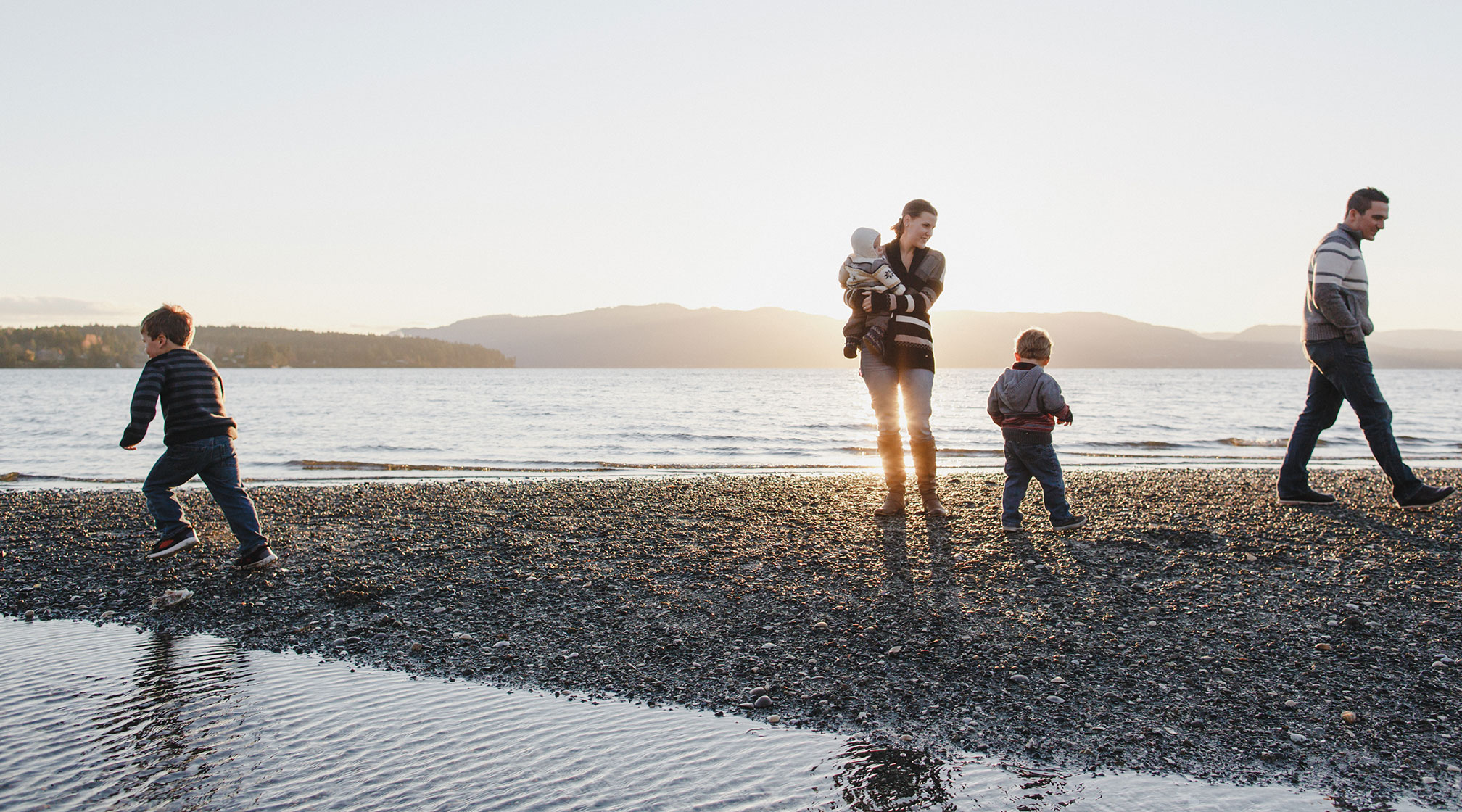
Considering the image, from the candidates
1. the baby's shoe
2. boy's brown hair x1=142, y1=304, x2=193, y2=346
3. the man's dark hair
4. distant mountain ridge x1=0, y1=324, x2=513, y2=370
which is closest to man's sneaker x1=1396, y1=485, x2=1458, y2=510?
the man's dark hair

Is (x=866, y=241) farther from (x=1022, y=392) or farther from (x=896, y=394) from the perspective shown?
(x=1022, y=392)

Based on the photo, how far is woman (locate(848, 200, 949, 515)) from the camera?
6.93 metres

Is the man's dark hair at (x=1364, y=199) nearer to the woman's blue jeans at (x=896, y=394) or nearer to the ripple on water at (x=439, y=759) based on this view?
the woman's blue jeans at (x=896, y=394)

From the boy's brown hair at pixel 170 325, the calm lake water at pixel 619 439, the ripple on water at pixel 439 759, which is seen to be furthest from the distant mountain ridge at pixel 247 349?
the ripple on water at pixel 439 759

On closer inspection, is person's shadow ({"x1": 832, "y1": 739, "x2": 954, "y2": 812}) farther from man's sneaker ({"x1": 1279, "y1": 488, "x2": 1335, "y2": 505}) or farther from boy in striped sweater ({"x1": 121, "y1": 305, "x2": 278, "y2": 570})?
man's sneaker ({"x1": 1279, "y1": 488, "x2": 1335, "y2": 505})

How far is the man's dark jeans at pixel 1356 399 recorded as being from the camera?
7.04 m

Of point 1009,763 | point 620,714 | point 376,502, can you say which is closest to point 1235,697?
point 1009,763

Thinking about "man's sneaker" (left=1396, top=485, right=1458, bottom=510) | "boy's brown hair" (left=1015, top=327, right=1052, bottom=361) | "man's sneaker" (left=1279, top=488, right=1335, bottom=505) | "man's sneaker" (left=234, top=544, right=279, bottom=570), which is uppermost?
"boy's brown hair" (left=1015, top=327, right=1052, bottom=361)

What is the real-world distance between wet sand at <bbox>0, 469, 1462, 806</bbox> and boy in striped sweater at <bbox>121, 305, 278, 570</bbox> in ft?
0.83

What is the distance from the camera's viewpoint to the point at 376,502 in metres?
8.91

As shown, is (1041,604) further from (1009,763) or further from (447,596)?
(447,596)

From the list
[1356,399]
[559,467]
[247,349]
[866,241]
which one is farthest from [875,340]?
[247,349]

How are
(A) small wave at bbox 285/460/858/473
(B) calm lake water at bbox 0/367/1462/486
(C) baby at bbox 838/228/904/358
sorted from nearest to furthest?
(C) baby at bbox 838/228/904/358 → (A) small wave at bbox 285/460/858/473 → (B) calm lake water at bbox 0/367/1462/486

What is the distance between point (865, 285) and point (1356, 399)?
4.29 m
